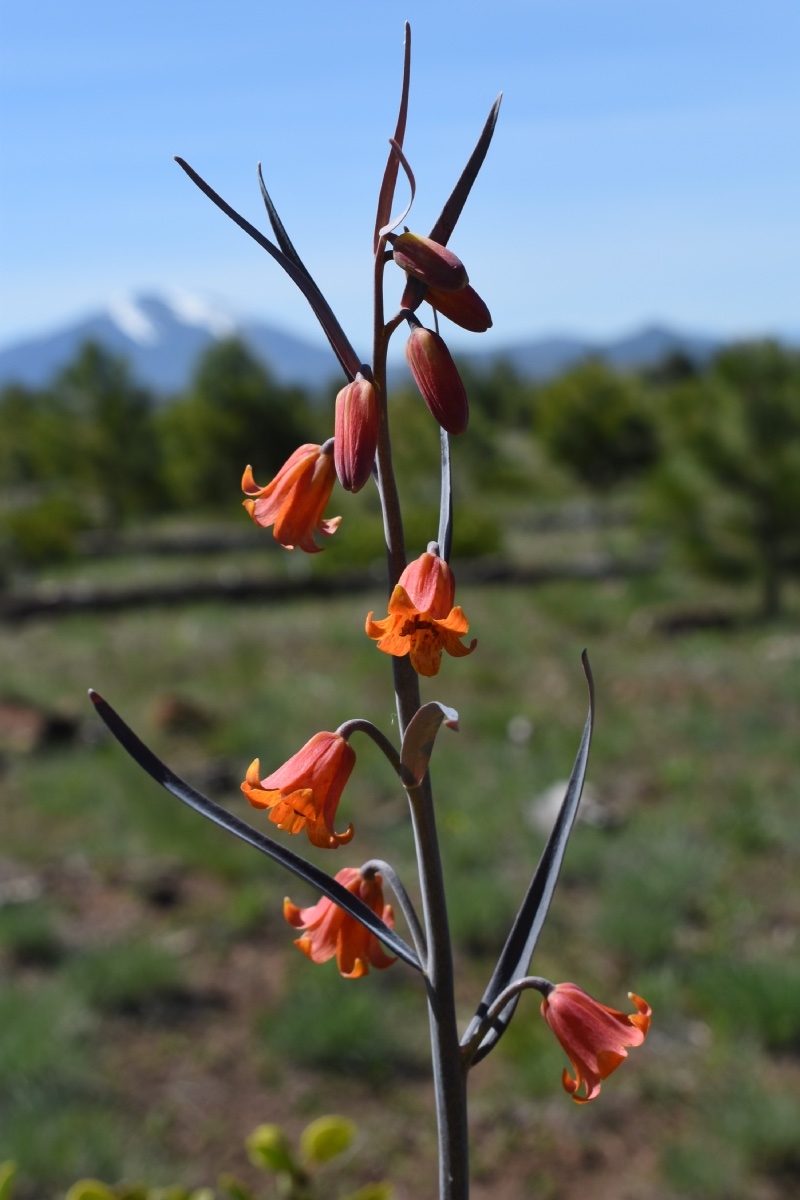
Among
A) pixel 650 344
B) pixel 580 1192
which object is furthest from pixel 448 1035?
pixel 650 344

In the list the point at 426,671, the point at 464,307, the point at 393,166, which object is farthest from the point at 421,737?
the point at 393,166

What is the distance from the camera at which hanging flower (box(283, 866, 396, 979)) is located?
116 centimetres

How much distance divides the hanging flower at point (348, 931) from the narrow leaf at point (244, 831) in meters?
0.18

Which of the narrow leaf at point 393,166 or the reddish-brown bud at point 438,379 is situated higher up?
the narrow leaf at point 393,166

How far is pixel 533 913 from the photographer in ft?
3.35

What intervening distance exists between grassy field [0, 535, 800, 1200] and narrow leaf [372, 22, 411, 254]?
2.97 m

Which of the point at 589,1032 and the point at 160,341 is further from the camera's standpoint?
the point at 160,341

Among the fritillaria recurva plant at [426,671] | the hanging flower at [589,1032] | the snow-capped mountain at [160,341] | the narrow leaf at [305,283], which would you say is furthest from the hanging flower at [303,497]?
the snow-capped mountain at [160,341]

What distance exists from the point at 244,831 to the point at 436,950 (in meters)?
0.19

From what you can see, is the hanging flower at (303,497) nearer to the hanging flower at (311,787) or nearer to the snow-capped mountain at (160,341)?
the hanging flower at (311,787)

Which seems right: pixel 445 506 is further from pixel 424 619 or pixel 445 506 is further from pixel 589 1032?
pixel 589 1032

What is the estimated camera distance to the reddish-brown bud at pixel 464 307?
0.96m

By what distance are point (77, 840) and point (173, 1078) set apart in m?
2.01

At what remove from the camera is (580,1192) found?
3.22m
